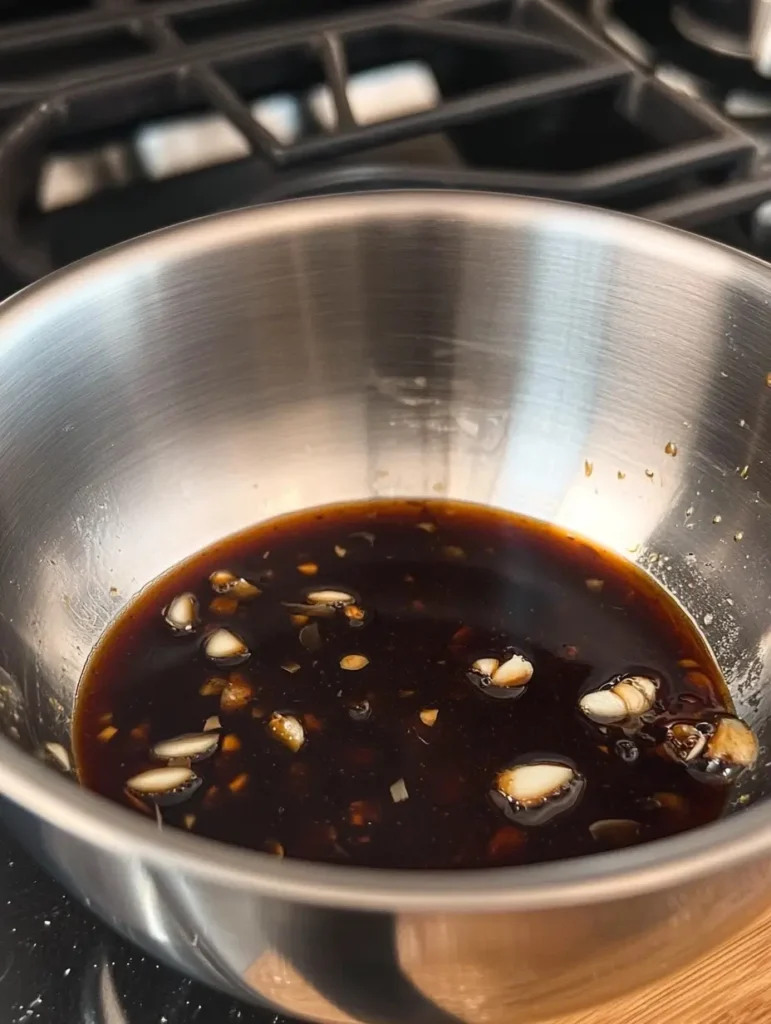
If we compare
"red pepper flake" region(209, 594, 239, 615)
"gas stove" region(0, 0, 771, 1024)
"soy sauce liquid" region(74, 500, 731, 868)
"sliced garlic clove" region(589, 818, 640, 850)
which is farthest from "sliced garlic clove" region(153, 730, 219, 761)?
"gas stove" region(0, 0, 771, 1024)

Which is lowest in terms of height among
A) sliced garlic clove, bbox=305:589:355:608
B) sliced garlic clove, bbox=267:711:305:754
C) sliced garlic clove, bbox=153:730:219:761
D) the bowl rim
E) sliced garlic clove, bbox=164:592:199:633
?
sliced garlic clove, bbox=305:589:355:608

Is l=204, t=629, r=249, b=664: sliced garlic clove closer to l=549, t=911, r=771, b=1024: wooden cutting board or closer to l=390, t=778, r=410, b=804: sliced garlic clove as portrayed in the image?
l=390, t=778, r=410, b=804: sliced garlic clove

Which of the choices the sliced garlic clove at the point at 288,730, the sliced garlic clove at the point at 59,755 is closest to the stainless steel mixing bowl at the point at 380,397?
the sliced garlic clove at the point at 59,755

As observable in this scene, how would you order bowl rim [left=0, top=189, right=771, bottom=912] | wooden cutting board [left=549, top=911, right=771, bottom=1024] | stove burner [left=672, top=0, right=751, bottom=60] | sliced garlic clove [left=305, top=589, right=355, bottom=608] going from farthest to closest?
stove burner [left=672, top=0, right=751, bottom=60], sliced garlic clove [left=305, top=589, right=355, bottom=608], wooden cutting board [left=549, top=911, right=771, bottom=1024], bowl rim [left=0, top=189, right=771, bottom=912]

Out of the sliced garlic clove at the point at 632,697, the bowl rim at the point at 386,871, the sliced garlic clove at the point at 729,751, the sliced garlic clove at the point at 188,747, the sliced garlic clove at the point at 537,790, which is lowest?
the sliced garlic clove at the point at 729,751

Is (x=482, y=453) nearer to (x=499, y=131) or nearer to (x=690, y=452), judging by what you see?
(x=690, y=452)

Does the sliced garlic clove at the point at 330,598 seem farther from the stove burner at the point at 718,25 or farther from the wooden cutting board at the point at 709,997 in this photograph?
the stove burner at the point at 718,25

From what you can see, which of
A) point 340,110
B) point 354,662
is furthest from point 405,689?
point 340,110
